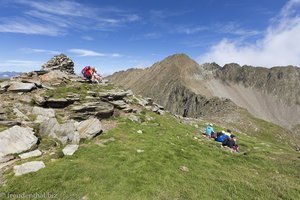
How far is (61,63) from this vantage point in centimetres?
4478

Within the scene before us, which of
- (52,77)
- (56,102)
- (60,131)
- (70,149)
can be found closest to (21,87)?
(56,102)

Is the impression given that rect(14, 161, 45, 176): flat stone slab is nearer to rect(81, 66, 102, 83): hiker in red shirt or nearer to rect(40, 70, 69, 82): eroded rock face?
rect(40, 70, 69, 82): eroded rock face

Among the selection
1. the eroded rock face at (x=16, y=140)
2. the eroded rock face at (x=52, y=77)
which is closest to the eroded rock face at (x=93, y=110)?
the eroded rock face at (x=16, y=140)

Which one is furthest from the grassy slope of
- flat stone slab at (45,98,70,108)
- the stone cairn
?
the stone cairn

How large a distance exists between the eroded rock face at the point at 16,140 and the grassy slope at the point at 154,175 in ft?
9.18

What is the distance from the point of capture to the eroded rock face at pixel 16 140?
57.5ft

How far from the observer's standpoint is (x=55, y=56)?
45906 mm

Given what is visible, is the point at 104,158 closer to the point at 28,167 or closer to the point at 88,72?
the point at 28,167

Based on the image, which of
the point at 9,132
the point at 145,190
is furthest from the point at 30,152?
the point at 145,190

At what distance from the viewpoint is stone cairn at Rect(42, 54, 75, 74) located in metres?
44.1

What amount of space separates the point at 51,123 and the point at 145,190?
11.5m

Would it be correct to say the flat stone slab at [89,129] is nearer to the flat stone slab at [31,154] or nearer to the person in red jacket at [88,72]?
the flat stone slab at [31,154]

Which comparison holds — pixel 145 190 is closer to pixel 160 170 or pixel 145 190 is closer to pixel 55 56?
pixel 160 170

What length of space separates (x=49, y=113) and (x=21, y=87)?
591cm
